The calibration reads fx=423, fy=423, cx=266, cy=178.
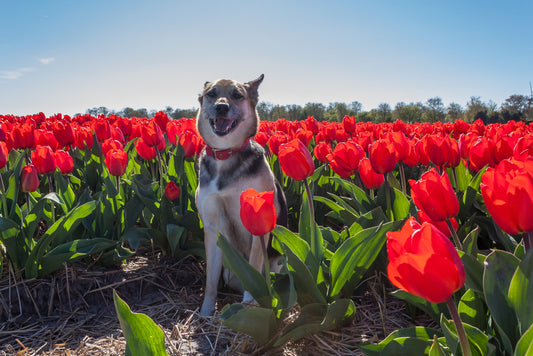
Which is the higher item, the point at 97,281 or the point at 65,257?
the point at 65,257

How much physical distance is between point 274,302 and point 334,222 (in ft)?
7.68

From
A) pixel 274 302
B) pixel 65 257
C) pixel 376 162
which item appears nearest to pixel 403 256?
pixel 274 302

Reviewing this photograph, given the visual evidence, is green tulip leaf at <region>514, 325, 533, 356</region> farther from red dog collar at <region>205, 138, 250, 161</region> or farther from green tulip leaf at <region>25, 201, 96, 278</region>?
green tulip leaf at <region>25, 201, 96, 278</region>

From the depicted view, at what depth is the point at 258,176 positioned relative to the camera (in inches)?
130

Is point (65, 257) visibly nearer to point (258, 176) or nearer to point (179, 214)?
point (179, 214)

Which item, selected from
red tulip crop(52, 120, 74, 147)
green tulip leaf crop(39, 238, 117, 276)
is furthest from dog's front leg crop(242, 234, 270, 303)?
red tulip crop(52, 120, 74, 147)

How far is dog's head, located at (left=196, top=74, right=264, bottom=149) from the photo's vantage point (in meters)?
3.44

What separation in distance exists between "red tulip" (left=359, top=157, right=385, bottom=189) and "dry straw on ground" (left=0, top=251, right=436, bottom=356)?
Answer: 729mm

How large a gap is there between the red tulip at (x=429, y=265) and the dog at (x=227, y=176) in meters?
2.00

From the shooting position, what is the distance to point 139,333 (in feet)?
5.30

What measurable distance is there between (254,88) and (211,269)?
5.55ft

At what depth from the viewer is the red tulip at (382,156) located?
2.92 m

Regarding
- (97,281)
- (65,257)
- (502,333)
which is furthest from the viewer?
(97,281)

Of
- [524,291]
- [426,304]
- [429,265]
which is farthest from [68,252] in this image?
[524,291]
